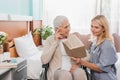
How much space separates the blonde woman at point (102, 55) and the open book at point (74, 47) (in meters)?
0.08

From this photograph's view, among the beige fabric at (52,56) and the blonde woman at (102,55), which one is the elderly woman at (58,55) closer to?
the beige fabric at (52,56)

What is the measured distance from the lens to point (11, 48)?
11.0 feet

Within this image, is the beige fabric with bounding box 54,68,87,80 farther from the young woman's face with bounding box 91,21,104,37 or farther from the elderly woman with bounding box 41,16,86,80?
the young woman's face with bounding box 91,21,104,37

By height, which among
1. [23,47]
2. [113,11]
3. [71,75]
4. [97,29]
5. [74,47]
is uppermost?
[113,11]

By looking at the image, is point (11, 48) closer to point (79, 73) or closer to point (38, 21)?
point (79, 73)

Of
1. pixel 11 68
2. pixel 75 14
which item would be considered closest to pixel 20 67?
pixel 11 68

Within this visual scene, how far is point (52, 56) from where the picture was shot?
8.49 ft

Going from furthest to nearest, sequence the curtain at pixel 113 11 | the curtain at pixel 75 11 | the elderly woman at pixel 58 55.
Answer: the curtain at pixel 75 11
the curtain at pixel 113 11
the elderly woman at pixel 58 55

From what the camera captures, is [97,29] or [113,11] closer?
[97,29]

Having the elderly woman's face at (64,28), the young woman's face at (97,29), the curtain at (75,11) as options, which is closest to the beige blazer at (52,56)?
the elderly woman's face at (64,28)

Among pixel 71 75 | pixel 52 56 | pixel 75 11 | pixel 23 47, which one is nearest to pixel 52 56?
pixel 52 56

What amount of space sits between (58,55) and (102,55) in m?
0.52

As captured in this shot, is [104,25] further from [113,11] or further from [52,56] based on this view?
[113,11]

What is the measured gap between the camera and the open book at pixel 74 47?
7.77 feet
